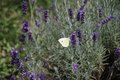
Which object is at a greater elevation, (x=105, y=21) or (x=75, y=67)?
(x=105, y=21)

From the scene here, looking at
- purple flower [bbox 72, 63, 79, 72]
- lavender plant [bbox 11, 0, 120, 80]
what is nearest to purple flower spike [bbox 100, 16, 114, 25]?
lavender plant [bbox 11, 0, 120, 80]

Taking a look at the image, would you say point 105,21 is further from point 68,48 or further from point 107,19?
point 68,48

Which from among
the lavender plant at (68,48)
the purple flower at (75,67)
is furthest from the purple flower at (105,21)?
the purple flower at (75,67)

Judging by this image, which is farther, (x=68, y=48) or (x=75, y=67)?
(x=68, y=48)

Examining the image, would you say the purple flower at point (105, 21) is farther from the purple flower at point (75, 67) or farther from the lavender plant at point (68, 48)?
the purple flower at point (75, 67)

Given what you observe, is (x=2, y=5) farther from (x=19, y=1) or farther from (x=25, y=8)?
(x=25, y=8)

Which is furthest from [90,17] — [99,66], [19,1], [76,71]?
[19,1]

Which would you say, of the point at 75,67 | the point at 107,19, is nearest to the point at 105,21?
the point at 107,19

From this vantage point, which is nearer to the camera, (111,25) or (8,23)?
(111,25)

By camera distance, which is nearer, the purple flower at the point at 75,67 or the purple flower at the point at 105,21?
the purple flower at the point at 75,67
